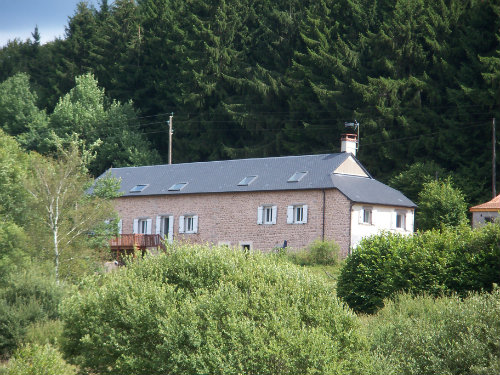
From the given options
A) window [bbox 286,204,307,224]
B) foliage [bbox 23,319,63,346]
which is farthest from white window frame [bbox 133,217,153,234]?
foliage [bbox 23,319,63,346]

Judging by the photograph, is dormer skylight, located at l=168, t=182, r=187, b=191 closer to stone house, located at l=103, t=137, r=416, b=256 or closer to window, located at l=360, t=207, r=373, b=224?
stone house, located at l=103, t=137, r=416, b=256

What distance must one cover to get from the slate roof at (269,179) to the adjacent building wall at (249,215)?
1.38 feet

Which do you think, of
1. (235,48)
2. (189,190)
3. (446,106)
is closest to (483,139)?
(446,106)

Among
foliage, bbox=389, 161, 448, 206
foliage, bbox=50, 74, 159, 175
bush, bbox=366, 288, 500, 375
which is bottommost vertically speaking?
bush, bbox=366, 288, 500, 375

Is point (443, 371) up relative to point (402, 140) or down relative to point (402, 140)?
down

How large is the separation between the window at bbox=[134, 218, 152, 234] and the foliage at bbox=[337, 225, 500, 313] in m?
22.1

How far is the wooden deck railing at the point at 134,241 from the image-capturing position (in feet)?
137

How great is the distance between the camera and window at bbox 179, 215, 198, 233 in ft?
143

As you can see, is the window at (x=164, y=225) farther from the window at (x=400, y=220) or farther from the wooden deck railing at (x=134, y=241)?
the window at (x=400, y=220)

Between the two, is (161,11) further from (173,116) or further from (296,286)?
(296,286)

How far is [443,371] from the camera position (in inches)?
634

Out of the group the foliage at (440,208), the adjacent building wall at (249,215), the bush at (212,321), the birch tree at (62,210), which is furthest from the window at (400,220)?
the bush at (212,321)

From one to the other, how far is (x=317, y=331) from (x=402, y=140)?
36640 mm

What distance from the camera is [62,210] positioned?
1356 inches
